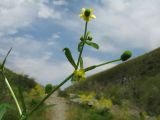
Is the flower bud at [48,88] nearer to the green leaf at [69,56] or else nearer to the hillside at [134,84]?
the green leaf at [69,56]

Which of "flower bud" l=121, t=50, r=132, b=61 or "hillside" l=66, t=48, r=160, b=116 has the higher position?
"hillside" l=66, t=48, r=160, b=116

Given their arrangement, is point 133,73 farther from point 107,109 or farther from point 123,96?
point 107,109

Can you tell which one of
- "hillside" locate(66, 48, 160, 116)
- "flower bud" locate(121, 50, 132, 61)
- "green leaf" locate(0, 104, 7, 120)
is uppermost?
"hillside" locate(66, 48, 160, 116)

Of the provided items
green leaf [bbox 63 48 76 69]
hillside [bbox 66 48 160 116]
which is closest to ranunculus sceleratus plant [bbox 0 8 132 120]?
green leaf [bbox 63 48 76 69]

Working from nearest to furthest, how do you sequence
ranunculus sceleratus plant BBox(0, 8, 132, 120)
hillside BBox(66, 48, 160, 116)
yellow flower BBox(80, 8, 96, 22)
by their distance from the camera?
ranunculus sceleratus plant BBox(0, 8, 132, 120)
yellow flower BBox(80, 8, 96, 22)
hillside BBox(66, 48, 160, 116)

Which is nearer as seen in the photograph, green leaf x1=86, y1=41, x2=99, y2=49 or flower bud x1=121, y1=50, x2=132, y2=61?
flower bud x1=121, y1=50, x2=132, y2=61

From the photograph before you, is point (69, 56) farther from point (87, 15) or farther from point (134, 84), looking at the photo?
point (134, 84)

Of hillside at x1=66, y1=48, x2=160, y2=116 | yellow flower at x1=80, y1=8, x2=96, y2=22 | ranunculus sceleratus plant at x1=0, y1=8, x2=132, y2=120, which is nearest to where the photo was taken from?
ranunculus sceleratus plant at x1=0, y1=8, x2=132, y2=120

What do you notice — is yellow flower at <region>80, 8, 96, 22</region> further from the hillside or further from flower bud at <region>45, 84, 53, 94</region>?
the hillside

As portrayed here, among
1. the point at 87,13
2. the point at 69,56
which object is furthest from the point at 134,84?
the point at 69,56
